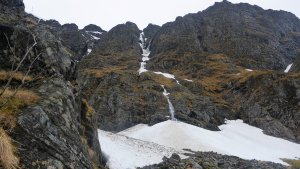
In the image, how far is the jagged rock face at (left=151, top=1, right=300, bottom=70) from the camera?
13525 centimetres

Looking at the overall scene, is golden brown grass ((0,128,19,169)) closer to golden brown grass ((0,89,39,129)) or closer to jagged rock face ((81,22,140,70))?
golden brown grass ((0,89,39,129))

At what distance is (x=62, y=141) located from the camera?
41.6 ft

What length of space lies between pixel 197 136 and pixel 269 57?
315ft

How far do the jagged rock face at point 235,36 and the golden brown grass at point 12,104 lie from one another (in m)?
114

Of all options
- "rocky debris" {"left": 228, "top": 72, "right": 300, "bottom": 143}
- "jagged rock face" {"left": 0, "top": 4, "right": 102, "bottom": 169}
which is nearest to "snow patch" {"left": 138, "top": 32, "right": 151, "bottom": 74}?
"rocky debris" {"left": 228, "top": 72, "right": 300, "bottom": 143}

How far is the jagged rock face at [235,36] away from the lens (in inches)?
5325

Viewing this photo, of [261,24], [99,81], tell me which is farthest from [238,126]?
[261,24]

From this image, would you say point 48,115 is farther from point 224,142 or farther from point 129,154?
point 224,142

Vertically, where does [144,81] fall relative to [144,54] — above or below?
below

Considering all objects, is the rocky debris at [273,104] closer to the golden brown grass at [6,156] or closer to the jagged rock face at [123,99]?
the jagged rock face at [123,99]

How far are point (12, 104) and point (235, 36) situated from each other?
14018 cm

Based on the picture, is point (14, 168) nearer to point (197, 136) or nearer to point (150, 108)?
point (197, 136)

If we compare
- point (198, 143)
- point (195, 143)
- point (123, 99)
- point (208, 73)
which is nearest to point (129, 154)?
point (195, 143)

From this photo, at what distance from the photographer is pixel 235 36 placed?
14400 centimetres
